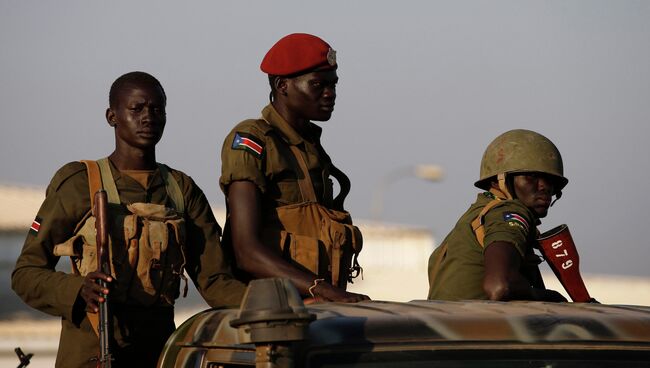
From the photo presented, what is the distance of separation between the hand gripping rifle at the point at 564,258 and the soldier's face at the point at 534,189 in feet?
0.56

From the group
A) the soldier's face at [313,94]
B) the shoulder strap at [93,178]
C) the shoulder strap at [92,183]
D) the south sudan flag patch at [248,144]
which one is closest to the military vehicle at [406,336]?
the shoulder strap at [92,183]

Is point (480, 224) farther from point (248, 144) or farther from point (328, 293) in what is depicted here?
point (248, 144)

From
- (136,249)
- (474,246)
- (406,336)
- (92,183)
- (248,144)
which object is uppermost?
(248,144)

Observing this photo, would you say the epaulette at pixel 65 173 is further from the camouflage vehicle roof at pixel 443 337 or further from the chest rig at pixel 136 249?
the camouflage vehicle roof at pixel 443 337

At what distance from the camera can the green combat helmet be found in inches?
242

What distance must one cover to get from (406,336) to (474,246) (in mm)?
2078

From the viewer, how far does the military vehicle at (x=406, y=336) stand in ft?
11.0

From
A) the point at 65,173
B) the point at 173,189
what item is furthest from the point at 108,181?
the point at 173,189

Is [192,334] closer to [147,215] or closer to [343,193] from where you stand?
[147,215]

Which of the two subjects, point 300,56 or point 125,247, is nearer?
point 125,247

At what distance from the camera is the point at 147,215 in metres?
Answer: 5.62

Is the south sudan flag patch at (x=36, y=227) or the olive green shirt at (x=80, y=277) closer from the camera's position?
the olive green shirt at (x=80, y=277)

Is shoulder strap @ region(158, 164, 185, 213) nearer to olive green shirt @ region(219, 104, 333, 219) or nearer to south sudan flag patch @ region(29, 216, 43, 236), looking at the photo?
olive green shirt @ region(219, 104, 333, 219)

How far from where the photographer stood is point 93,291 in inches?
204
